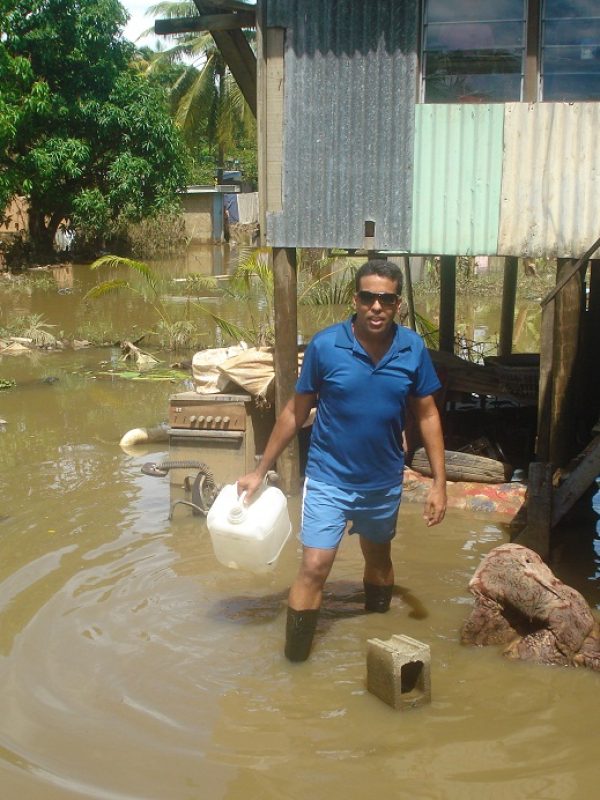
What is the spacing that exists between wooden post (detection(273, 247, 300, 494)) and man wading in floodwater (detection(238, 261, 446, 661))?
299 cm

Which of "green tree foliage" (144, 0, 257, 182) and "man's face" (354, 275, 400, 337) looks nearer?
"man's face" (354, 275, 400, 337)

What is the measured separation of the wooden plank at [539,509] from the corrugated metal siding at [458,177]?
1894 mm

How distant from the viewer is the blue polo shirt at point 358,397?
450 cm

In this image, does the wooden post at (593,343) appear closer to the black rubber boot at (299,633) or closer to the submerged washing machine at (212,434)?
the submerged washing machine at (212,434)

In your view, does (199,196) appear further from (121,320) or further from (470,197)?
(470,197)

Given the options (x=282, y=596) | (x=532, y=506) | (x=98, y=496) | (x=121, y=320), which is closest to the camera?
(x=282, y=596)

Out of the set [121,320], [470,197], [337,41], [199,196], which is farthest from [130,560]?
[199,196]

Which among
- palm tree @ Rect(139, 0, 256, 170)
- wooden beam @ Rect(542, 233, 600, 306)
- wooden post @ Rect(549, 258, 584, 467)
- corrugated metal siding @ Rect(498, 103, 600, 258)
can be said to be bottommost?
wooden post @ Rect(549, 258, 584, 467)

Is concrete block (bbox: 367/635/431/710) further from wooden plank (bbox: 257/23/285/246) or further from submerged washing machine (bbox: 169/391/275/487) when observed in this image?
wooden plank (bbox: 257/23/285/246)

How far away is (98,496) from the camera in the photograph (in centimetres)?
794

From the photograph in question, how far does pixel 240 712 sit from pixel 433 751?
0.93 metres

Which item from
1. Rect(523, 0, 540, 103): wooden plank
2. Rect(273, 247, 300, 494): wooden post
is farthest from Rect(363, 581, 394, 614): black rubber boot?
Rect(523, 0, 540, 103): wooden plank

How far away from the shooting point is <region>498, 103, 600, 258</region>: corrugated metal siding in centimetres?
695

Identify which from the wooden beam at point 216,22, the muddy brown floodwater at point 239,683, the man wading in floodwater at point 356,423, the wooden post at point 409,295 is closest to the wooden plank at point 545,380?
the muddy brown floodwater at point 239,683
